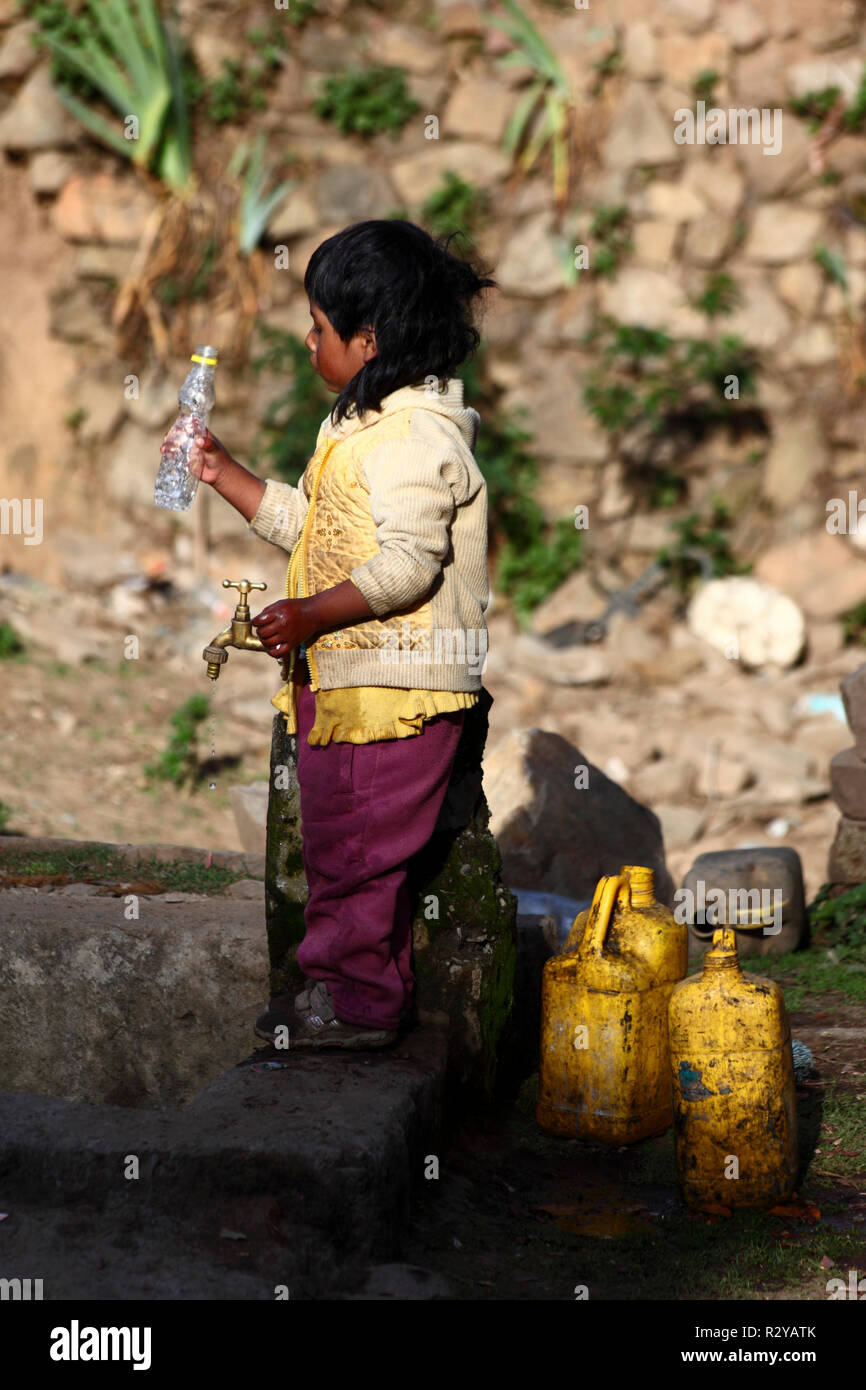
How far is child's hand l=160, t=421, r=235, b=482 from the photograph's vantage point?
2.74 m

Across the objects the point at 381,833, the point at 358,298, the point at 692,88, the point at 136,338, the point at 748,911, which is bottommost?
the point at 748,911

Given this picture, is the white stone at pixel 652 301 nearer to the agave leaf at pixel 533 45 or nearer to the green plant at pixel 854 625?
the agave leaf at pixel 533 45

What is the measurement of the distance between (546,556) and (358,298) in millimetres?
6323

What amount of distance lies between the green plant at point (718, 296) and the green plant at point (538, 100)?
3.45 feet

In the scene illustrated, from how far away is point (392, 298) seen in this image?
251cm

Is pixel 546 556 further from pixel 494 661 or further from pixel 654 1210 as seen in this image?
pixel 654 1210

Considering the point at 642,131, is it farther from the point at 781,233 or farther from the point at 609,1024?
the point at 609,1024

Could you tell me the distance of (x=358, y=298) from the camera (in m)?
2.52

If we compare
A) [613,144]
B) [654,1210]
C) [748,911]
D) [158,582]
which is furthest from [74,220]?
[654,1210]

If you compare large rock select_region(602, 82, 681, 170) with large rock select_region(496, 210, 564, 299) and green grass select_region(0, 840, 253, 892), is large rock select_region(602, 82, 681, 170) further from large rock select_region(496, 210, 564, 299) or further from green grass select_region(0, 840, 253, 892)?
green grass select_region(0, 840, 253, 892)

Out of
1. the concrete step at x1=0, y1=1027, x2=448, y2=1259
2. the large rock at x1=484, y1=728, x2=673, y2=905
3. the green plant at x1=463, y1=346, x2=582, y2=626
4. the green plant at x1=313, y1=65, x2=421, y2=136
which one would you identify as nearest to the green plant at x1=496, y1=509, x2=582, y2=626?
the green plant at x1=463, y1=346, x2=582, y2=626

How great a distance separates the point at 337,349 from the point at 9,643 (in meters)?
5.26

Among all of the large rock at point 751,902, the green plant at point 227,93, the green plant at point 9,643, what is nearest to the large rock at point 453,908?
the large rock at point 751,902

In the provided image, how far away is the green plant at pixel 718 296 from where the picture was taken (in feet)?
28.5
